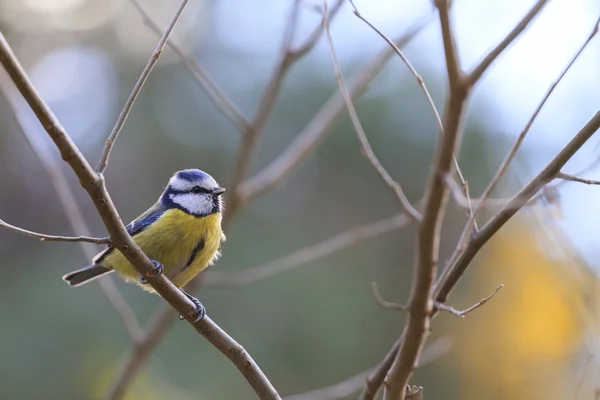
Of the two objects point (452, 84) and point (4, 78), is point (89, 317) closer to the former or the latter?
point (4, 78)

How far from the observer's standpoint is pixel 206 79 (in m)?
2.08

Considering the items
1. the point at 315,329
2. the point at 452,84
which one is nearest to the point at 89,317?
the point at 315,329

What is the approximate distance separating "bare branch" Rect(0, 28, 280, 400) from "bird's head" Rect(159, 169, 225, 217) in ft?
2.45

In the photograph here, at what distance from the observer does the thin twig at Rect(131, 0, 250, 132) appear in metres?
2.00

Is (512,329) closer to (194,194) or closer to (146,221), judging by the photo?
(194,194)

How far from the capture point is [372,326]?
530cm

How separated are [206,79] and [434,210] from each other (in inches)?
53.0

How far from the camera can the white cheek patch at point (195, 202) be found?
2134 millimetres

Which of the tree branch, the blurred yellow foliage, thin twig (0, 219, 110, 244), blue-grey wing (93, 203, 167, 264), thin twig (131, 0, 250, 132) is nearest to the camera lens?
thin twig (0, 219, 110, 244)

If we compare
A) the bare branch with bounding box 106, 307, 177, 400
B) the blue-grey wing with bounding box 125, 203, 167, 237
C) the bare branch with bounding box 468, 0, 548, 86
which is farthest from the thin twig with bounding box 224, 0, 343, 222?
the bare branch with bounding box 468, 0, 548, 86

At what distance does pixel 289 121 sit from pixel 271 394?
15.0 feet

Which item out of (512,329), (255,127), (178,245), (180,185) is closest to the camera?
(178,245)

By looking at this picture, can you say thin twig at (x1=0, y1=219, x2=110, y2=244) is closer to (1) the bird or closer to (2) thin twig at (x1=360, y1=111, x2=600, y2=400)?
(2) thin twig at (x1=360, y1=111, x2=600, y2=400)


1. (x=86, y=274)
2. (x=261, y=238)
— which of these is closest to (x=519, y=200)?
(x=86, y=274)
